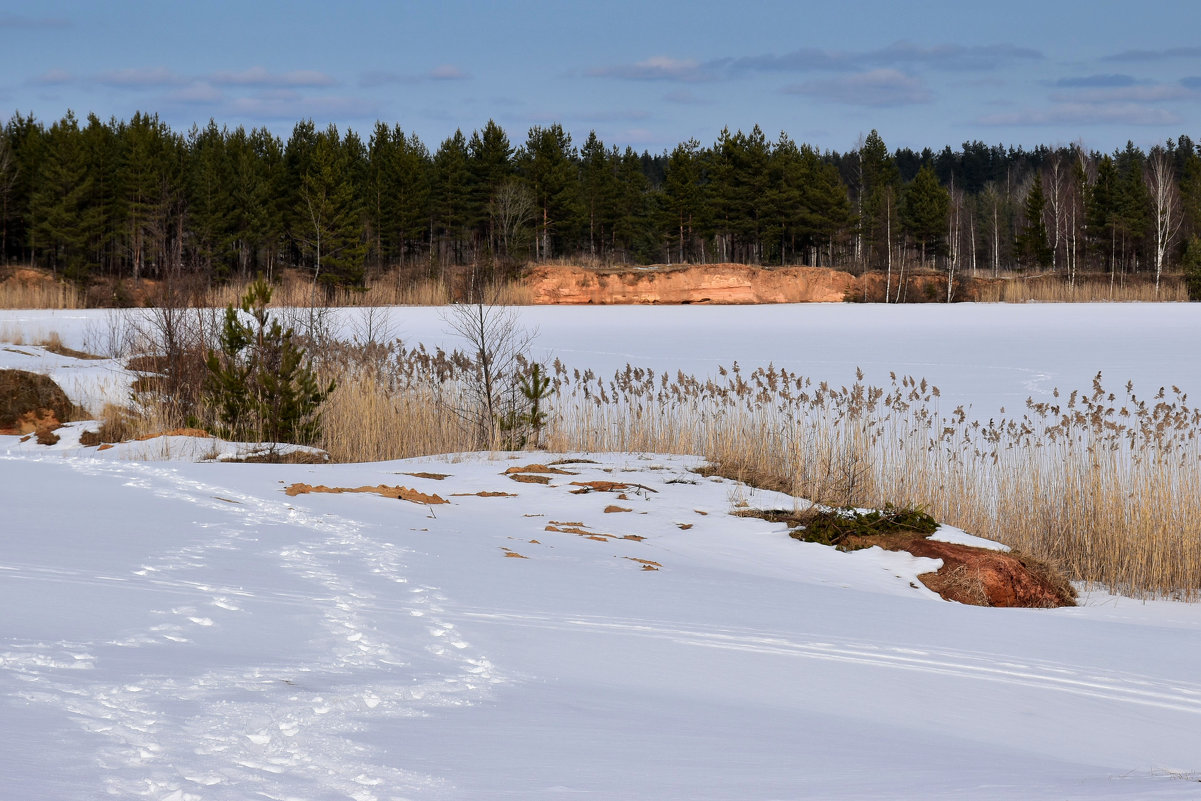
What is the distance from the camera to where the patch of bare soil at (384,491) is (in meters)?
7.72

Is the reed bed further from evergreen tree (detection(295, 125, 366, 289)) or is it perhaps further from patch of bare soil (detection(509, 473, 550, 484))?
evergreen tree (detection(295, 125, 366, 289))

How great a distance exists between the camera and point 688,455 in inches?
429

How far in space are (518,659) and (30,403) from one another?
11.4 m

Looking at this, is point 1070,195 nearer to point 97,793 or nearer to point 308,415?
point 308,415

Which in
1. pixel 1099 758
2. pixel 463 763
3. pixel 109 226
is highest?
pixel 109 226

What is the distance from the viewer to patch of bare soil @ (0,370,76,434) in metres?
12.5

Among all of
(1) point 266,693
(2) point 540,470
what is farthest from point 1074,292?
(1) point 266,693

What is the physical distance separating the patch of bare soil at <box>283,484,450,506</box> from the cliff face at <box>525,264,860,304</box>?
3679cm

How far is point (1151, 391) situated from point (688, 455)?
9069mm

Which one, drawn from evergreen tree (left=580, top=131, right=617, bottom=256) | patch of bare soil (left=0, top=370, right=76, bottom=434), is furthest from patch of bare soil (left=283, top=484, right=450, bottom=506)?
evergreen tree (left=580, top=131, right=617, bottom=256)

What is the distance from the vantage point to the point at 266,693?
2883 millimetres

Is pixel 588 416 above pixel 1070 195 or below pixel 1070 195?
below

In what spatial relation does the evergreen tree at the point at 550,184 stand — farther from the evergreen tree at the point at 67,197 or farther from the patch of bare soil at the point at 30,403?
the patch of bare soil at the point at 30,403

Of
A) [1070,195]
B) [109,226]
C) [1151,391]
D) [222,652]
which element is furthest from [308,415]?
[1070,195]
